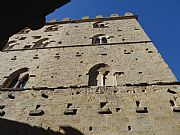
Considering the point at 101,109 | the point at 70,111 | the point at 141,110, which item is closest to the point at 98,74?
the point at 101,109

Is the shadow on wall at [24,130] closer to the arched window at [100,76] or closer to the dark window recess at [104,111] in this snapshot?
the dark window recess at [104,111]

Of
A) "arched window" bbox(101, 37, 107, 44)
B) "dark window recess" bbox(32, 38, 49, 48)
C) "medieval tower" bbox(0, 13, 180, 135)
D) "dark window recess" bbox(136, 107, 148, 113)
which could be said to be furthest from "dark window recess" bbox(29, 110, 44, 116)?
"dark window recess" bbox(32, 38, 49, 48)

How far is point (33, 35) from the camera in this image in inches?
516

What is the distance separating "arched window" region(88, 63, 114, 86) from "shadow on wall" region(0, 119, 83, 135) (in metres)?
2.45

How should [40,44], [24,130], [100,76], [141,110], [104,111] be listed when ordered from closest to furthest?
[24,130], [141,110], [104,111], [100,76], [40,44]

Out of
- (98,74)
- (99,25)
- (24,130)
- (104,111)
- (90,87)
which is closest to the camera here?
(24,130)

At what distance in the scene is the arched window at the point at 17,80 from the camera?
8047 mm

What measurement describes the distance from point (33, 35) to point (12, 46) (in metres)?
1.75

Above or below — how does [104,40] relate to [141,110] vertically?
above

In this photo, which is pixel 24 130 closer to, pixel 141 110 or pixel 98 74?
pixel 141 110

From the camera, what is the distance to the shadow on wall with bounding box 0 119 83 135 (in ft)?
16.6

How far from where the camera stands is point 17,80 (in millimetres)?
8391

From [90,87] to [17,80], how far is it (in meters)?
3.05

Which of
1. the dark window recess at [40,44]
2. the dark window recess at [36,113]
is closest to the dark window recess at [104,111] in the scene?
the dark window recess at [36,113]
